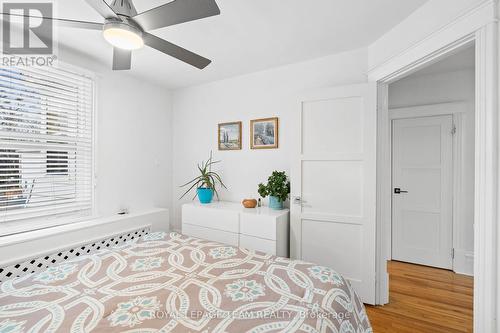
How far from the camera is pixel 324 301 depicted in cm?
115

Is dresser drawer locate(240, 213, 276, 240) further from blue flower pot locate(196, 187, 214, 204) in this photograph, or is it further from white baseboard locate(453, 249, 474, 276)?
white baseboard locate(453, 249, 474, 276)

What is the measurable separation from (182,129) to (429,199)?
365 centimetres

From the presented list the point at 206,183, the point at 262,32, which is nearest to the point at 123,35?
the point at 262,32

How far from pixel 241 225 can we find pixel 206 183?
894 mm

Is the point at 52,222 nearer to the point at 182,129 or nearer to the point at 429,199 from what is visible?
the point at 182,129

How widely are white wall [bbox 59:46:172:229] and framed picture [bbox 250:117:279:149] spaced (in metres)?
1.45

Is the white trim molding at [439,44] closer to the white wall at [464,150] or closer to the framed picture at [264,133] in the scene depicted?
the framed picture at [264,133]

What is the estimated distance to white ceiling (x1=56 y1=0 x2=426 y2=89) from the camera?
68.5 inches

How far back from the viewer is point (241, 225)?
Answer: 262cm

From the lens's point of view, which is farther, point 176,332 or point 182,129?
point 182,129

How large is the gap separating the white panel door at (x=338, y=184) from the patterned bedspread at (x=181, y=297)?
0.96 meters

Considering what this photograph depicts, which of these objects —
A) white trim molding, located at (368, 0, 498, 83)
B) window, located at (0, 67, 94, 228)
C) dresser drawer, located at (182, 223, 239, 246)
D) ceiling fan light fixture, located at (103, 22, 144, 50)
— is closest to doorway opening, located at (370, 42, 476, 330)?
white trim molding, located at (368, 0, 498, 83)

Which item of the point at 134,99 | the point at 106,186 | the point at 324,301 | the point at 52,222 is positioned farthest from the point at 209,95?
the point at 324,301

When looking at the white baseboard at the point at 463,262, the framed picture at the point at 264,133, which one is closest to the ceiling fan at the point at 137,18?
the framed picture at the point at 264,133
